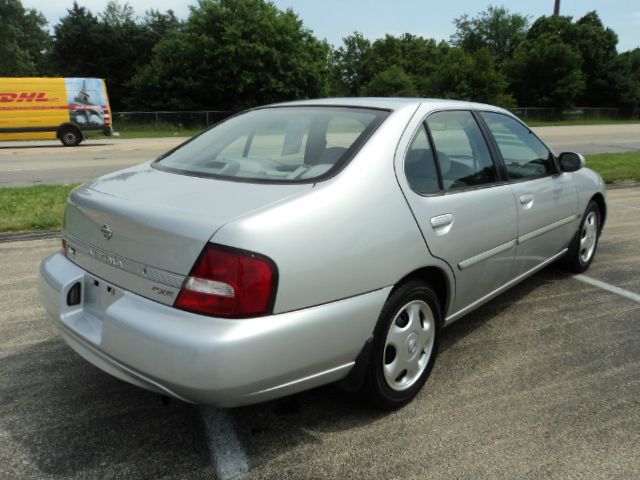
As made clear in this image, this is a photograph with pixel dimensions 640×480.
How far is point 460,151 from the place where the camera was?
3.31 meters

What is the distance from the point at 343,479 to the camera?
7.50ft

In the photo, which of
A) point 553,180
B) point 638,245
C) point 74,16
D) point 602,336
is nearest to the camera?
point 602,336

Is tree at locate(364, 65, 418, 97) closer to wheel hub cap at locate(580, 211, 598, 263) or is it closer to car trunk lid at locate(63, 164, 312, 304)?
wheel hub cap at locate(580, 211, 598, 263)

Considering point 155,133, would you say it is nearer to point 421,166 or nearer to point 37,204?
point 37,204

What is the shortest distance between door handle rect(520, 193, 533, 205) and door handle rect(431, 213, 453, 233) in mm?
937

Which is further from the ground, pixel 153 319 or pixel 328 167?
pixel 328 167

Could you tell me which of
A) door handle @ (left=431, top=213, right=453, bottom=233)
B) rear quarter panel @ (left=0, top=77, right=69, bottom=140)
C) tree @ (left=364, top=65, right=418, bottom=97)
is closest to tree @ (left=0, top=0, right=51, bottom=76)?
tree @ (left=364, top=65, right=418, bottom=97)

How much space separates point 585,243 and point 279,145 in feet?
10.6

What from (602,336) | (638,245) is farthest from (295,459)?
(638,245)

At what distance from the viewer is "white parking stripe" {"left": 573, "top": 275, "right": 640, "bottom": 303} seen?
445cm

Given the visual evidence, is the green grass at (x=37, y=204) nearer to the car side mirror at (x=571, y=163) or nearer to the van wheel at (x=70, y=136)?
the car side mirror at (x=571, y=163)

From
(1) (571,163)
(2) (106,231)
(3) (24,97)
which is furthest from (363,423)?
(3) (24,97)

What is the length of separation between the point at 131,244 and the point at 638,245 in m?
5.61

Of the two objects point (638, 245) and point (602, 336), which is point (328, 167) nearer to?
point (602, 336)
